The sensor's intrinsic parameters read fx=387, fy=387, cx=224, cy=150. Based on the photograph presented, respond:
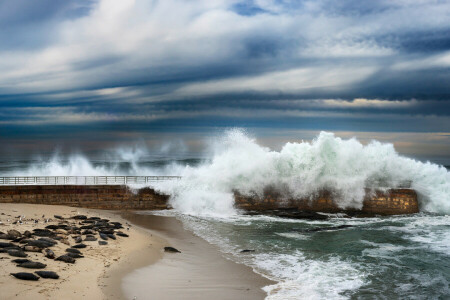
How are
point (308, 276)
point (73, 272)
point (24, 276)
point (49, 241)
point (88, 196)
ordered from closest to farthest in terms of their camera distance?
point (24, 276) → point (73, 272) → point (308, 276) → point (49, 241) → point (88, 196)

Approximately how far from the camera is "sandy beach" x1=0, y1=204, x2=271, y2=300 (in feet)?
21.2

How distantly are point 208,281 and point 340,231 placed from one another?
8.37m

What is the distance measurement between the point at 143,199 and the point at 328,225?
9427mm

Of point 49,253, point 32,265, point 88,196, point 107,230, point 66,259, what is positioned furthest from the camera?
point 88,196

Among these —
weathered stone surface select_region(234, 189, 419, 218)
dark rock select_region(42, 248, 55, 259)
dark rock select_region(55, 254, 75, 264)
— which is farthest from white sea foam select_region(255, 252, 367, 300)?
weathered stone surface select_region(234, 189, 419, 218)

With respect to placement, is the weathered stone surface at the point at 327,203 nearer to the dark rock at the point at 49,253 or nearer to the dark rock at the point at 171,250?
the dark rock at the point at 171,250

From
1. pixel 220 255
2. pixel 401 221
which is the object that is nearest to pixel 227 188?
pixel 401 221

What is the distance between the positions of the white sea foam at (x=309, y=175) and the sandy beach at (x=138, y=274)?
26.5 ft

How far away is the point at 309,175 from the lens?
2072 centimetres

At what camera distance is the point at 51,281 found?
6699 mm

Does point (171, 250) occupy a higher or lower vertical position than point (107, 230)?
lower

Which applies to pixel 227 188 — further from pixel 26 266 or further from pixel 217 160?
pixel 26 266

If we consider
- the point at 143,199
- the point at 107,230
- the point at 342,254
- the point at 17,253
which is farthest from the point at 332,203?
the point at 17,253

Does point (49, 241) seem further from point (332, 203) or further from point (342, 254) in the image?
point (332, 203)
